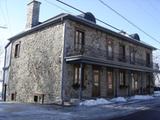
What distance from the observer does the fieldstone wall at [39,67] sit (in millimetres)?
17766

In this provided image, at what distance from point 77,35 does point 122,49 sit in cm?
702

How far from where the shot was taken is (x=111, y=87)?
21.3m

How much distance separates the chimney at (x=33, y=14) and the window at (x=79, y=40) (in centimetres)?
514

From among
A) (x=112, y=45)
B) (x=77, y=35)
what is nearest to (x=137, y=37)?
(x=112, y=45)

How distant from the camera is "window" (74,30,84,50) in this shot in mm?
18234

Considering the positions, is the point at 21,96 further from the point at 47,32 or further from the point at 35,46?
the point at 47,32

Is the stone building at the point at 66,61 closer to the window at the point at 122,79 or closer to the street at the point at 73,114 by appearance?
the window at the point at 122,79

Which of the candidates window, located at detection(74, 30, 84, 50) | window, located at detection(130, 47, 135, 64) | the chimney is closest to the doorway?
window, located at detection(74, 30, 84, 50)

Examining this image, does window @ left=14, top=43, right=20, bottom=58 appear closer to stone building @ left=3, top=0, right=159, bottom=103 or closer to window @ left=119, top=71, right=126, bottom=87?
stone building @ left=3, top=0, right=159, bottom=103

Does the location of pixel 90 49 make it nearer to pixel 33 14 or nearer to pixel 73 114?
pixel 33 14

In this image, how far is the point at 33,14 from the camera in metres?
21.5

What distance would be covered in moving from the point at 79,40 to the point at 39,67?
4.13m

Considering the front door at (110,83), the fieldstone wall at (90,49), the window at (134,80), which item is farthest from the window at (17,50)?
the window at (134,80)

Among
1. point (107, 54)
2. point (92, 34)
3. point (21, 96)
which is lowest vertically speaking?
point (21, 96)
